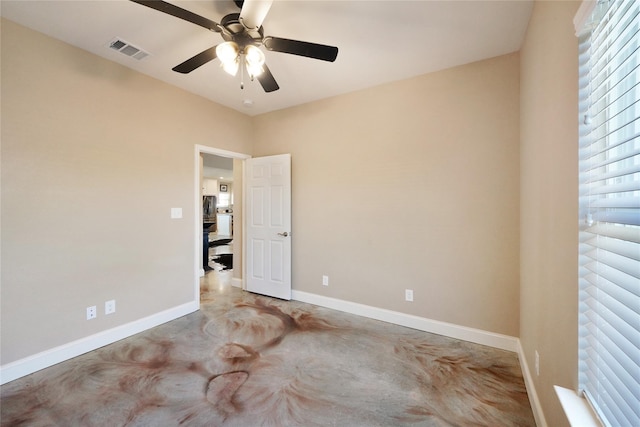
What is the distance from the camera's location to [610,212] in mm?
836

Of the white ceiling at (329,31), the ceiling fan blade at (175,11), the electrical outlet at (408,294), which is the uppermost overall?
the white ceiling at (329,31)

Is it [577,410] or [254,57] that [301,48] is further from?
[577,410]

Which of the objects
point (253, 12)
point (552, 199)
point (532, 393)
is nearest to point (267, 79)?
point (253, 12)

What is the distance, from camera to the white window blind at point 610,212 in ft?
2.39

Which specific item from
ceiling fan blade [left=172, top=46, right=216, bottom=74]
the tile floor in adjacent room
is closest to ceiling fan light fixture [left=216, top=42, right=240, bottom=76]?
ceiling fan blade [left=172, top=46, right=216, bottom=74]

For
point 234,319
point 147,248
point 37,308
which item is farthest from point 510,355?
point 37,308

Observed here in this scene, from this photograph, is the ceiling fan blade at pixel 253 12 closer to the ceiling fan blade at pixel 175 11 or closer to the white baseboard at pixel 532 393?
the ceiling fan blade at pixel 175 11

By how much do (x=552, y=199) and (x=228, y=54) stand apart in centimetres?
214

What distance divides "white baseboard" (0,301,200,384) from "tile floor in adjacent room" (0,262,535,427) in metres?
0.07

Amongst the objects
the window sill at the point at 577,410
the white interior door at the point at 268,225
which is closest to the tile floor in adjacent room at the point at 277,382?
the window sill at the point at 577,410

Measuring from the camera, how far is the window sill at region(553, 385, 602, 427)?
87 cm

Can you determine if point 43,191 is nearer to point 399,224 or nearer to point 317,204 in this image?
point 317,204

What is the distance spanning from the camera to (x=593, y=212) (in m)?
0.94

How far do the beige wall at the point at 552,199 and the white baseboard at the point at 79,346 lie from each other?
3.40 m
